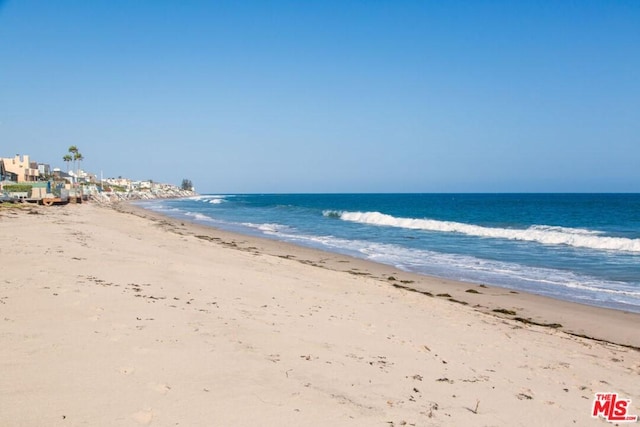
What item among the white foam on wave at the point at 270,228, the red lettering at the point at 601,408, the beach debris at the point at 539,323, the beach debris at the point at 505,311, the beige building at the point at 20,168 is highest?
the beige building at the point at 20,168

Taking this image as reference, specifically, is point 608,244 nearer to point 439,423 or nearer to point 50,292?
point 439,423

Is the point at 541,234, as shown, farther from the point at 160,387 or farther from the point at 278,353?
the point at 160,387

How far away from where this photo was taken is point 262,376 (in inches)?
163

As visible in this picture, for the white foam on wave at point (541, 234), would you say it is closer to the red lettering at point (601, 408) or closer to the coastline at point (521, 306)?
the coastline at point (521, 306)

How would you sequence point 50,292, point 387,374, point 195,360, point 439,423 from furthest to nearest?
point 50,292, point 387,374, point 195,360, point 439,423

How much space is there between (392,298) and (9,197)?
1554 inches

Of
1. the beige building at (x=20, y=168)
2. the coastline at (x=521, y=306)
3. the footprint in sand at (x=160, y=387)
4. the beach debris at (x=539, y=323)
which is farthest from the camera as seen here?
the beige building at (x=20, y=168)

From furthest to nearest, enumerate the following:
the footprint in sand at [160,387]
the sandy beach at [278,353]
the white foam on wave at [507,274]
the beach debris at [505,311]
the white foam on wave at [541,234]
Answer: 1. the white foam on wave at [541,234]
2. the white foam on wave at [507,274]
3. the beach debris at [505,311]
4. the footprint in sand at [160,387]
5. the sandy beach at [278,353]

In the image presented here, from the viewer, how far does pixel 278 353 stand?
486 cm

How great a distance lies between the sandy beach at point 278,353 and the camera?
352cm

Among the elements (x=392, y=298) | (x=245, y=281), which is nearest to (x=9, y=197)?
(x=245, y=281)

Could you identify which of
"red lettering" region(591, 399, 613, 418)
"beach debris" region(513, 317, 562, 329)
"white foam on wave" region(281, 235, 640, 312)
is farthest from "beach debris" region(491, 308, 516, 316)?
"red lettering" region(591, 399, 613, 418)

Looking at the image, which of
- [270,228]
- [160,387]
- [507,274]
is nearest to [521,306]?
[507,274]

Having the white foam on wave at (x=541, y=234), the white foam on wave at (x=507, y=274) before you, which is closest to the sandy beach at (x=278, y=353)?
the white foam on wave at (x=507, y=274)
